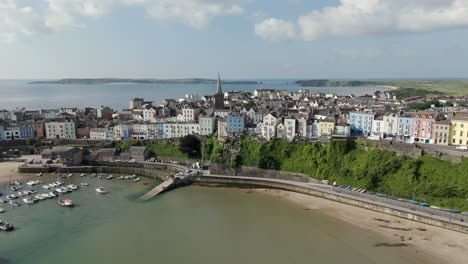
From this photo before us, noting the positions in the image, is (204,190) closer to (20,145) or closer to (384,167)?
(384,167)

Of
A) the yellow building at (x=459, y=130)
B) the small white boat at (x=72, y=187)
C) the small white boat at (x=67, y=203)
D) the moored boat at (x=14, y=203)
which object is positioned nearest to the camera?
the small white boat at (x=67, y=203)

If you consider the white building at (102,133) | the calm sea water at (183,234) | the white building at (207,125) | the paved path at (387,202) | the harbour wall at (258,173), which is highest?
the white building at (207,125)

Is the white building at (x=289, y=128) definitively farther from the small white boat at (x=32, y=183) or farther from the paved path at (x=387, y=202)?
the small white boat at (x=32, y=183)

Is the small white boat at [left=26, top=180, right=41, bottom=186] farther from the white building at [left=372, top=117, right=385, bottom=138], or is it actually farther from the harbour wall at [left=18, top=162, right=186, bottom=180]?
the white building at [left=372, top=117, right=385, bottom=138]

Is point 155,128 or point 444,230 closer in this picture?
point 444,230

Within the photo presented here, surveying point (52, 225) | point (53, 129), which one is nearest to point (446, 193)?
point (52, 225)

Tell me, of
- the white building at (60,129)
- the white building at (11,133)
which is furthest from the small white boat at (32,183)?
the white building at (11,133)

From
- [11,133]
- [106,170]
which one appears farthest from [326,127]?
[11,133]

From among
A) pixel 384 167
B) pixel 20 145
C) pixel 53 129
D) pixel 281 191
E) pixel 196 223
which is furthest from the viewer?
pixel 53 129
